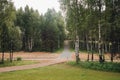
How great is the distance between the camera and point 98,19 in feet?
106

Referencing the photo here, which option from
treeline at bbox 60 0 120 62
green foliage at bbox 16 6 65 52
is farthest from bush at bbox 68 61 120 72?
green foliage at bbox 16 6 65 52

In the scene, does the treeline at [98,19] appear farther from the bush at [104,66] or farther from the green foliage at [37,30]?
the green foliage at [37,30]

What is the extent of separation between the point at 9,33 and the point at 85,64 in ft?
51.6

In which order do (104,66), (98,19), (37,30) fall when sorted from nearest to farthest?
1. (104,66)
2. (98,19)
3. (37,30)

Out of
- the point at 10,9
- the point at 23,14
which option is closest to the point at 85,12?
the point at 10,9

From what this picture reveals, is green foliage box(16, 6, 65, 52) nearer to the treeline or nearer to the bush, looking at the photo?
the treeline

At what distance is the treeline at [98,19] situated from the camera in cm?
2989

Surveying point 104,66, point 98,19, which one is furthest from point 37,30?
point 104,66

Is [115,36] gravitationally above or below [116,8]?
below

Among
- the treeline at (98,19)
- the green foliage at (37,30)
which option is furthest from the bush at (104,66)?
the green foliage at (37,30)

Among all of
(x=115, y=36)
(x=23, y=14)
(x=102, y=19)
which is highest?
(x=23, y=14)

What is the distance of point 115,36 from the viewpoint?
3089 cm

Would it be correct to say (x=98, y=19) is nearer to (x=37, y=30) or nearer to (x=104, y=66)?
(x=104, y=66)

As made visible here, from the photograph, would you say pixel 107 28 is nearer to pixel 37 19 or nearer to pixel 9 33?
pixel 9 33
